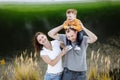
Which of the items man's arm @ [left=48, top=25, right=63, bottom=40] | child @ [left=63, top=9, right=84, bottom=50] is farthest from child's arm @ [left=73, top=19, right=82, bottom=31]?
man's arm @ [left=48, top=25, right=63, bottom=40]

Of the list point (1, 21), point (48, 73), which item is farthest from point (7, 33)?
point (48, 73)

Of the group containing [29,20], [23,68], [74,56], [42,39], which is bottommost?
[23,68]

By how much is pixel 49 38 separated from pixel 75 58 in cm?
25

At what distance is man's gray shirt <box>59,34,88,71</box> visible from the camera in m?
4.87

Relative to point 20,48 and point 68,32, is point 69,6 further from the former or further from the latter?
point 20,48

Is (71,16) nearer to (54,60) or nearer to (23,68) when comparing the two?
(54,60)

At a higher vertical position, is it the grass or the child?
the child

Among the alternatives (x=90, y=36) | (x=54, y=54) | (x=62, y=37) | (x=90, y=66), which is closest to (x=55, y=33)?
(x=62, y=37)

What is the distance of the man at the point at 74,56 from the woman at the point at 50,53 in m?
0.05

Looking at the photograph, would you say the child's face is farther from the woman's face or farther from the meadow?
the woman's face

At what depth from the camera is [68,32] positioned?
4879mm

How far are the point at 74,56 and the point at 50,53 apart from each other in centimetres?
19

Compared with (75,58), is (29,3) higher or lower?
higher

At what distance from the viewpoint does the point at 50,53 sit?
4.88 metres
